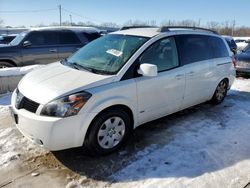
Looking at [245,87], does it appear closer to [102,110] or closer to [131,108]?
[131,108]

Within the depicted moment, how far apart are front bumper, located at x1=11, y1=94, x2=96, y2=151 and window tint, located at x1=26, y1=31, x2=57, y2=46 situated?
5865 millimetres

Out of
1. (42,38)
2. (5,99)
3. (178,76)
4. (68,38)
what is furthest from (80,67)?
(68,38)

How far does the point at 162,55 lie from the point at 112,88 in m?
1.23

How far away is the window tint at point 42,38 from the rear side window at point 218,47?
17.9 feet

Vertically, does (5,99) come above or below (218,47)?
below

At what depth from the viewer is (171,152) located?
3.99m

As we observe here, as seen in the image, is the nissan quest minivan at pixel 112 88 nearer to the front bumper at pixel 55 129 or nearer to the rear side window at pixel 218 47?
the front bumper at pixel 55 129

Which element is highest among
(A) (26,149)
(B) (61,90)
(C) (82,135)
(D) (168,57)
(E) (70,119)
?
(D) (168,57)

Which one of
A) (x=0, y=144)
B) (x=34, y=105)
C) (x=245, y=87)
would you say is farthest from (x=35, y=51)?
(x=245, y=87)

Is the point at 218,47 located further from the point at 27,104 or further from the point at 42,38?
the point at 42,38

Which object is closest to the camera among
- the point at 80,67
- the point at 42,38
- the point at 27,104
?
the point at 27,104

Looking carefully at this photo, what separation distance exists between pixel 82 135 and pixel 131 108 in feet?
2.82

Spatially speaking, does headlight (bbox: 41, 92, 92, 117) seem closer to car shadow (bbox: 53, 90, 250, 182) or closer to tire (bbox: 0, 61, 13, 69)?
car shadow (bbox: 53, 90, 250, 182)

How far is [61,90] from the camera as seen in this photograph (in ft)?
11.3
